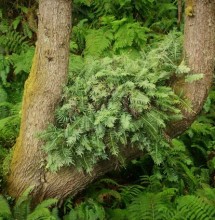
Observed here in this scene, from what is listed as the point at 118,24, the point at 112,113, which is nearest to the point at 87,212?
the point at 112,113

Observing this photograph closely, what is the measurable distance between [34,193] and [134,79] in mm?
1992

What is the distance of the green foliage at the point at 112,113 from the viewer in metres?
4.42

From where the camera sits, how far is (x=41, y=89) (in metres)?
4.63

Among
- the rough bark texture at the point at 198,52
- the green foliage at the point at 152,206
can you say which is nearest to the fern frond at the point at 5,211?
the green foliage at the point at 152,206

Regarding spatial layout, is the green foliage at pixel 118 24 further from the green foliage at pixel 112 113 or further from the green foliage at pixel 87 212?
the green foliage at pixel 87 212

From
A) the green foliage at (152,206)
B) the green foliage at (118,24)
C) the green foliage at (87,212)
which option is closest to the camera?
the green foliage at (87,212)

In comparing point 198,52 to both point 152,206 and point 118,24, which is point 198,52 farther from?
point 118,24

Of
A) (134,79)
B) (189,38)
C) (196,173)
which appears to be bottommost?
(196,173)

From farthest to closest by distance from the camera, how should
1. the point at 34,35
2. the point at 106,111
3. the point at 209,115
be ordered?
the point at 34,35 < the point at 209,115 < the point at 106,111

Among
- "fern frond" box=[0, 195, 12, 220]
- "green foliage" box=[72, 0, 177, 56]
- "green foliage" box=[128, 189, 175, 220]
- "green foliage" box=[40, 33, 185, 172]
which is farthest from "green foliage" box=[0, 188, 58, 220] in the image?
"green foliage" box=[72, 0, 177, 56]

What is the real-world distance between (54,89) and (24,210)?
1521 millimetres

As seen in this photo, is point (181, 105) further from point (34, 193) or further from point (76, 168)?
point (34, 193)

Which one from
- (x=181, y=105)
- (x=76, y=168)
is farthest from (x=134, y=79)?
(x=76, y=168)

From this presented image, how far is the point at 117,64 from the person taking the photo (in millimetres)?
4805
